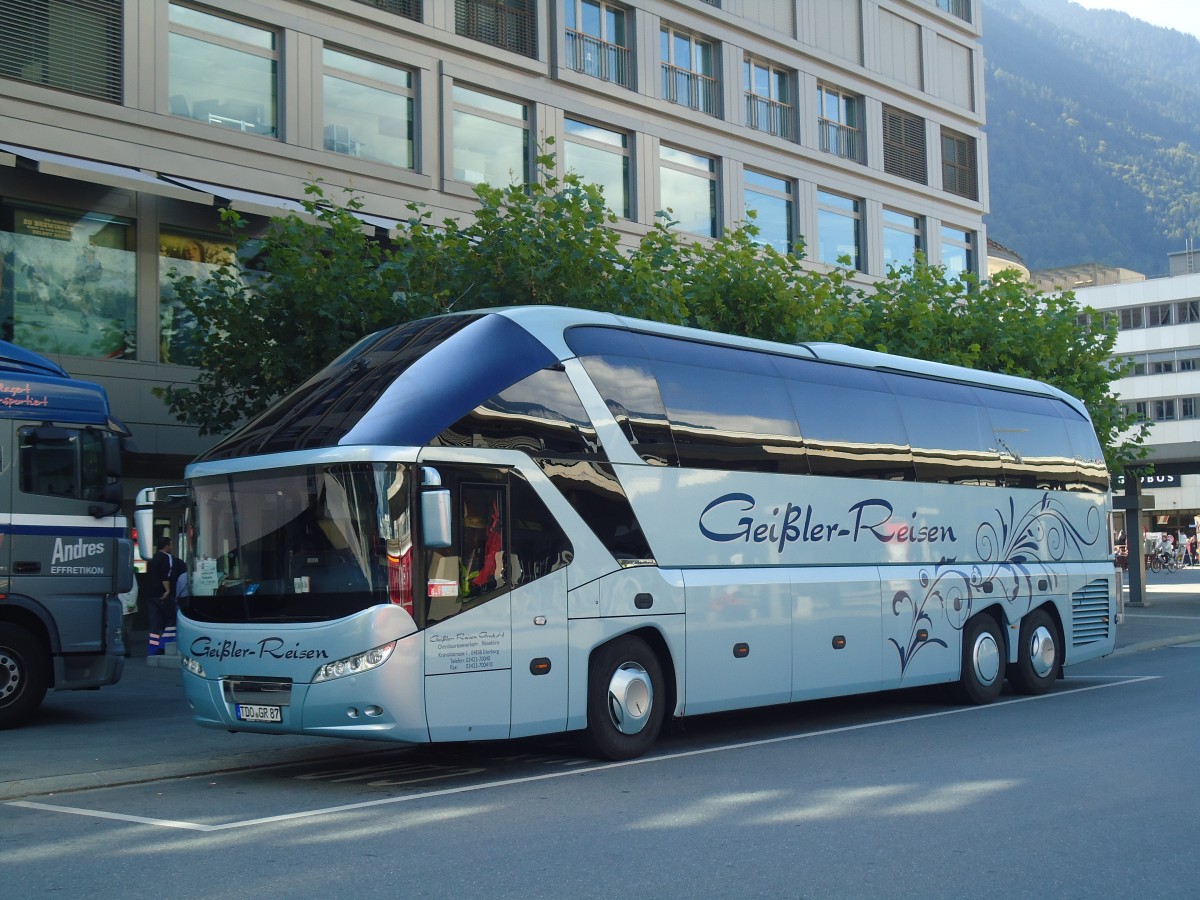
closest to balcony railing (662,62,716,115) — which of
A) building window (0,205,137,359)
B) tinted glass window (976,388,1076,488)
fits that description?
building window (0,205,137,359)

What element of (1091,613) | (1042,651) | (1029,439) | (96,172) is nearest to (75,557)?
(96,172)

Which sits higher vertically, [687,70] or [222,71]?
[687,70]

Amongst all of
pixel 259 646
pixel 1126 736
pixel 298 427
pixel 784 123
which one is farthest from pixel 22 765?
pixel 784 123

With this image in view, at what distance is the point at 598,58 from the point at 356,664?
23448mm

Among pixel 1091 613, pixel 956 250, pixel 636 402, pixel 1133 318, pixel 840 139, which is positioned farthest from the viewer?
pixel 1133 318

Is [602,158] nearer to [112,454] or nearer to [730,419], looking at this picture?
[112,454]

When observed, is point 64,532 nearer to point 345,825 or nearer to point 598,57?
point 345,825

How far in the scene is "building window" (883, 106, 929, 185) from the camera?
38.5 meters

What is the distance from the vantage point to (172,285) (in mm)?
23125

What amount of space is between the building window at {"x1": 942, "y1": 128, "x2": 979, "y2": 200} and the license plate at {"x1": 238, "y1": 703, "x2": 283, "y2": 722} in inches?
1347

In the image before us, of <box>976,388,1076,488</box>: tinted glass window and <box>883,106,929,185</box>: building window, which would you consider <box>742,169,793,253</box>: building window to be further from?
<box>976,388,1076,488</box>: tinted glass window

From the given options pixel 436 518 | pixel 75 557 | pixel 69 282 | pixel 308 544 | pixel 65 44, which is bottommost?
pixel 75 557

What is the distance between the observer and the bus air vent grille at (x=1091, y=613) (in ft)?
57.8

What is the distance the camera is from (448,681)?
32.4 feet
